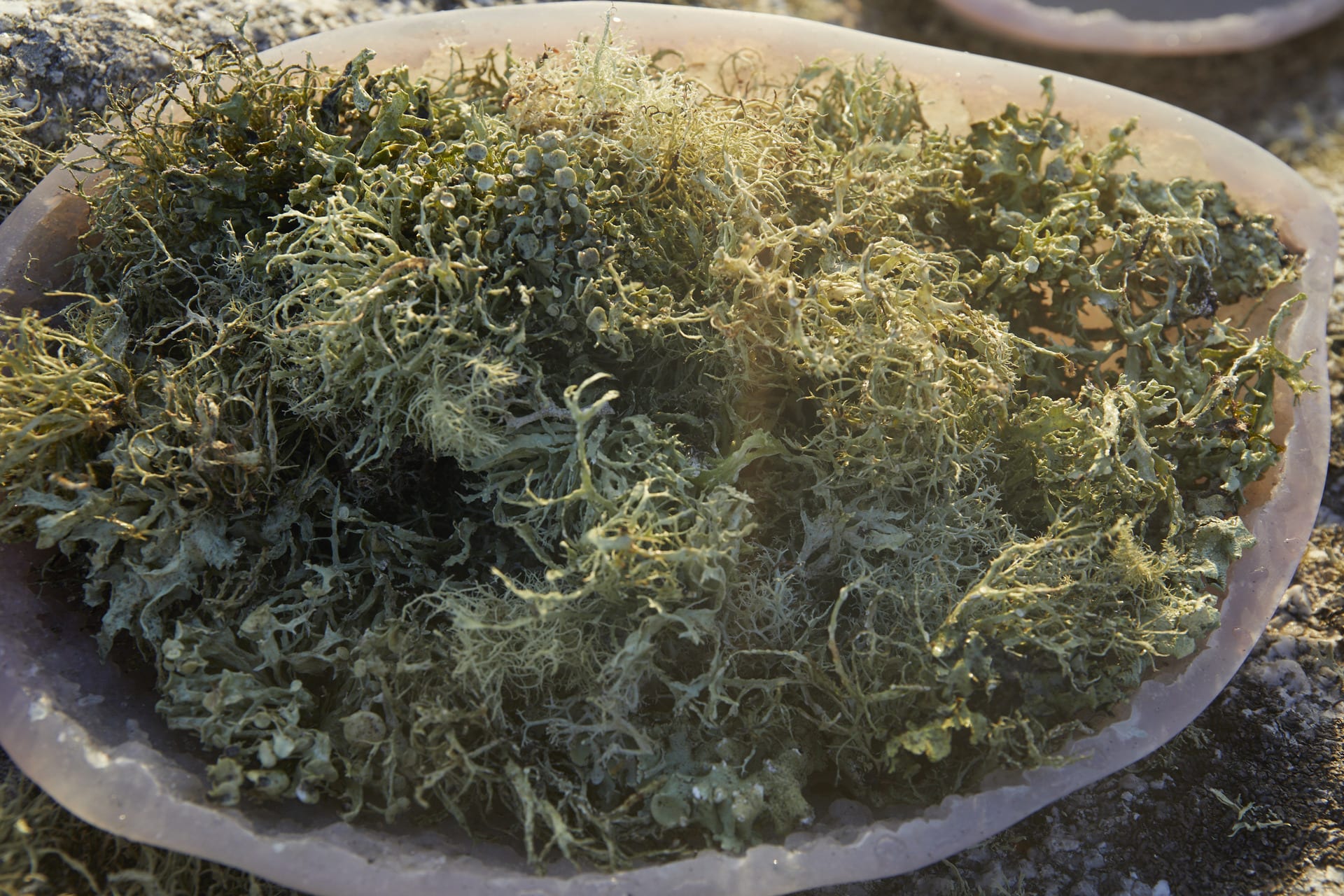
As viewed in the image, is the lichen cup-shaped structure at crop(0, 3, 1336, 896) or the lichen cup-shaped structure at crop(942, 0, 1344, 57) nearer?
the lichen cup-shaped structure at crop(0, 3, 1336, 896)

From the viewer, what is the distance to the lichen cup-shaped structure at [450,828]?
0.79 m

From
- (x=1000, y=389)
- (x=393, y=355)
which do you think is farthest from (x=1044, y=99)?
(x=393, y=355)

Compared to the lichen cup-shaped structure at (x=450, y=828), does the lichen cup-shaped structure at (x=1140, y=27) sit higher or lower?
higher

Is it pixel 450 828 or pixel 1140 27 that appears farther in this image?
pixel 1140 27

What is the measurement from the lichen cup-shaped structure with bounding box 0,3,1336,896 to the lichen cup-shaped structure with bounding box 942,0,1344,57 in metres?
0.97

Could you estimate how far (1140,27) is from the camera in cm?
203

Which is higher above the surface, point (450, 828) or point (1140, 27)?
point (1140, 27)

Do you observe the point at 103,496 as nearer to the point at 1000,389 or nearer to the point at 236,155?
the point at 236,155

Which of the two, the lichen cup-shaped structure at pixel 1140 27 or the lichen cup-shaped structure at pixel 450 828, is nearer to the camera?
the lichen cup-shaped structure at pixel 450 828

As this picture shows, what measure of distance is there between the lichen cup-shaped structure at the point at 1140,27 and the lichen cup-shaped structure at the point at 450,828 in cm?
97

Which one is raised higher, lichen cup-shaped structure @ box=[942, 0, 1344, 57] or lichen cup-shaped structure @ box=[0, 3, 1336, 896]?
lichen cup-shaped structure @ box=[942, 0, 1344, 57]

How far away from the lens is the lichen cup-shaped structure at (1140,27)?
2018mm

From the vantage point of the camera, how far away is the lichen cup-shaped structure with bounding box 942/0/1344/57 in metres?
2.02

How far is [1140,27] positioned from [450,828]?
2.14 metres
